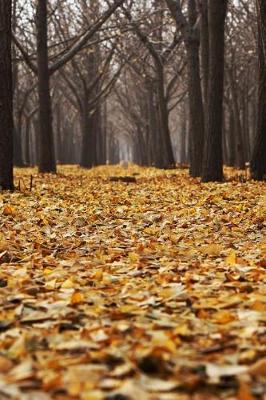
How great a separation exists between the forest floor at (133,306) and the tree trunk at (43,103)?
8430 mm

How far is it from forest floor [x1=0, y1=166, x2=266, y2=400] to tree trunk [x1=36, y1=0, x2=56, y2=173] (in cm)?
843

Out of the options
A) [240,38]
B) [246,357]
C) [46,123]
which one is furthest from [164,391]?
[240,38]

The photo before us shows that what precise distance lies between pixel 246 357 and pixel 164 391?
55cm

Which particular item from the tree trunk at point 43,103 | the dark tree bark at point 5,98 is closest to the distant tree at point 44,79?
the tree trunk at point 43,103

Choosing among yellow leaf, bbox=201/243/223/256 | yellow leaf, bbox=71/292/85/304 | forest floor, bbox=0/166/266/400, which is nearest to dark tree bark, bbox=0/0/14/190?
forest floor, bbox=0/166/266/400

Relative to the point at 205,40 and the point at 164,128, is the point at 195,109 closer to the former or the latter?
the point at 205,40

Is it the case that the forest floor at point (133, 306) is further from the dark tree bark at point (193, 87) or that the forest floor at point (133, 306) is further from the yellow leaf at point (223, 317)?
the dark tree bark at point (193, 87)

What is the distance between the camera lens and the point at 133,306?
355 cm

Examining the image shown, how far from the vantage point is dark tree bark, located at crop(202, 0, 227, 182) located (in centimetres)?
1174

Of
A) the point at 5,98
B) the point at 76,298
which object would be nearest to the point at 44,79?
the point at 5,98

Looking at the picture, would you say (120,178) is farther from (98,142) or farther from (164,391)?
(98,142)

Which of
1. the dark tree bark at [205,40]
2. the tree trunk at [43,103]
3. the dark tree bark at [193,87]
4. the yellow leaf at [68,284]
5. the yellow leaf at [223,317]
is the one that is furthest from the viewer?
the tree trunk at [43,103]

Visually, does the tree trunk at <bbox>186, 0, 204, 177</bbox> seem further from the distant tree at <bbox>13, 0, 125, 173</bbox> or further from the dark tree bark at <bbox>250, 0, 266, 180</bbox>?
the distant tree at <bbox>13, 0, 125, 173</bbox>

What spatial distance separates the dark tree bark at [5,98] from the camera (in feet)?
31.3
